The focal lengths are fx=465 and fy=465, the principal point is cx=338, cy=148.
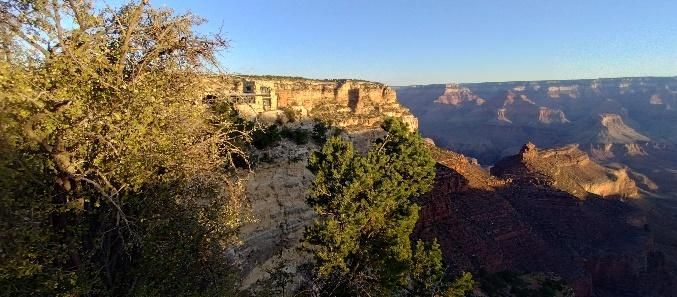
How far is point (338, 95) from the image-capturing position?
82.9 meters

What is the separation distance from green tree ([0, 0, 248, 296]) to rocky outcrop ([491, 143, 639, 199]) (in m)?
85.3

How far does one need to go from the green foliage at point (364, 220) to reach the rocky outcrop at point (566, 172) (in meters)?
75.0

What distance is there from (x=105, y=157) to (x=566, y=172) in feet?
374

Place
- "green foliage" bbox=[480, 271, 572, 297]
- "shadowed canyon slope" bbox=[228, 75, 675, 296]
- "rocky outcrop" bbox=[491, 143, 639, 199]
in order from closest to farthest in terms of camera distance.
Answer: "shadowed canyon slope" bbox=[228, 75, 675, 296] → "green foliage" bbox=[480, 271, 572, 297] → "rocky outcrop" bbox=[491, 143, 639, 199]

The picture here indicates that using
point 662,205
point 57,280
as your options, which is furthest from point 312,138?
point 662,205

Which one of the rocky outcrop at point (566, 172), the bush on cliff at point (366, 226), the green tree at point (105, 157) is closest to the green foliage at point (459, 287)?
the bush on cliff at point (366, 226)

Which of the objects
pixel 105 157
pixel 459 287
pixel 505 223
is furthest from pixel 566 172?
pixel 105 157

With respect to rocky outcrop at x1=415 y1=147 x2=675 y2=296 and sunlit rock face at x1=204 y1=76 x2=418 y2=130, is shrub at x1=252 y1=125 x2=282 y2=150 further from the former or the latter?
sunlit rock face at x1=204 y1=76 x2=418 y2=130

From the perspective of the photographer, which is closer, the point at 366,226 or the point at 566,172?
the point at 366,226

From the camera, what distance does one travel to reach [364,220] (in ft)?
59.7

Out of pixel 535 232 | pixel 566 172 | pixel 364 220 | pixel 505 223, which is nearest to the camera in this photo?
pixel 364 220

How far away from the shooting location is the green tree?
8.75 m

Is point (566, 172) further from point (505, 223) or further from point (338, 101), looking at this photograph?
point (338, 101)

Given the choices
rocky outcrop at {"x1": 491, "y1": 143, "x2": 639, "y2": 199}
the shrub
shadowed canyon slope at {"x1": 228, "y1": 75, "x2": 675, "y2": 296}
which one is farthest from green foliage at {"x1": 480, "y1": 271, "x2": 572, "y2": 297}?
rocky outcrop at {"x1": 491, "y1": 143, "x2": 639, "y2": 199}
